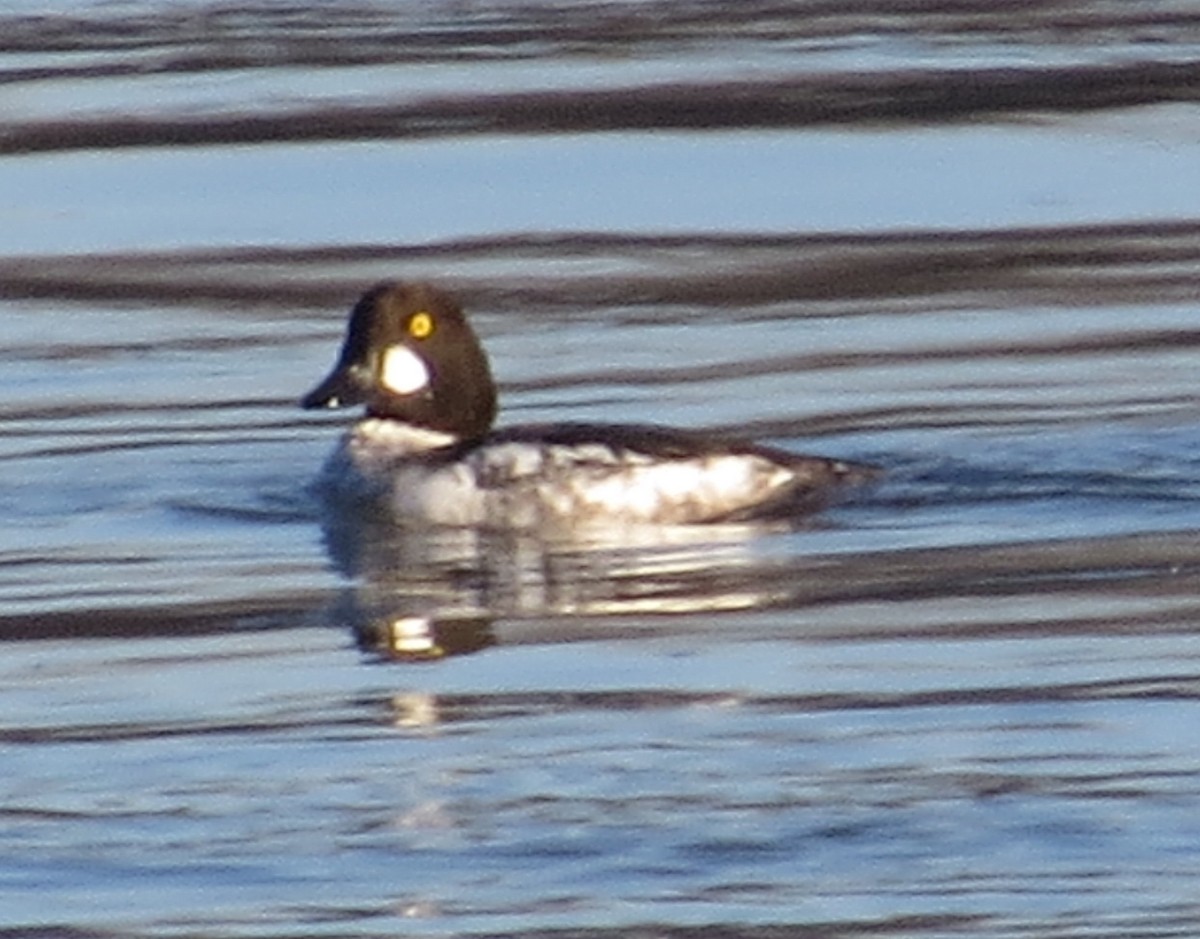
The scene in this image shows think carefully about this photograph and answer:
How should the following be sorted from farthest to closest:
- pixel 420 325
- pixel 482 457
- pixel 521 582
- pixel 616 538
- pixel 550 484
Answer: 1. pixel 420 325
2. pixel 482 457
3. pixel 550 484
4. pixel 616 538
5. pixel 521 582

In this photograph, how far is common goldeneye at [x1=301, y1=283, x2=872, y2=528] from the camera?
45.3 ft

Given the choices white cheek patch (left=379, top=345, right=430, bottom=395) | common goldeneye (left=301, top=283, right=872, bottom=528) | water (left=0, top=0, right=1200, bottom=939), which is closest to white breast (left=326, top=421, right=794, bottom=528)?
common goldeneye (left=301, top=283, right=872, bottom=528)

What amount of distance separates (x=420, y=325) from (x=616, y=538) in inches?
50.9

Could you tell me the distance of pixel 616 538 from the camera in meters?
13.9

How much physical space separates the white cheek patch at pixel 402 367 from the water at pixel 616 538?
0.42m

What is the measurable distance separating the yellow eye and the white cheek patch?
9 cm

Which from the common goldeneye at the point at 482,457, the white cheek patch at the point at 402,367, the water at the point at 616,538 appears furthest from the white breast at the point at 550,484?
the white cheek patch at the point at 402,367

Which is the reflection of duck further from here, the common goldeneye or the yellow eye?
the yellow eye

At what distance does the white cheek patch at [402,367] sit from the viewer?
1488 centimetres

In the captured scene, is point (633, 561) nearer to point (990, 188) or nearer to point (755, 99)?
point (990, 188)

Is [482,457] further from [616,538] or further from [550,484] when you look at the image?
[616,538]

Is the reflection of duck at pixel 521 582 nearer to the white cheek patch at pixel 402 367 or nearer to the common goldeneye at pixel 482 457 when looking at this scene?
the common goldeneye at pixel 482 457

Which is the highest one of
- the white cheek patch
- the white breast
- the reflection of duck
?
the white cheek patch

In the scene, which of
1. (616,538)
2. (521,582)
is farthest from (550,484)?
(521,582)
